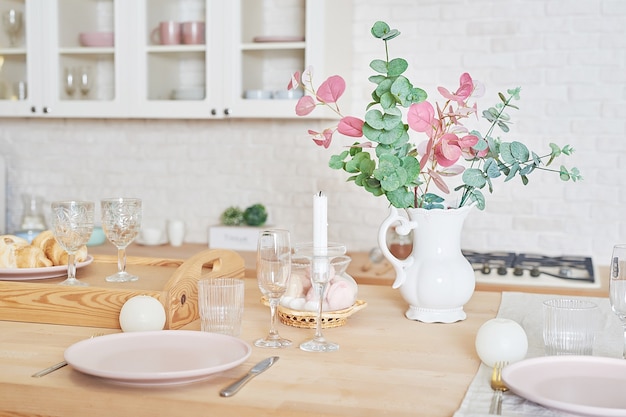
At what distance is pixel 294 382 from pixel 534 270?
1930 millimetres

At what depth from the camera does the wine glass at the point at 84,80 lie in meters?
3.87

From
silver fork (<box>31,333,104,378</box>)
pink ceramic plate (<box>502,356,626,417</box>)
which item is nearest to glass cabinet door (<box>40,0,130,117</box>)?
silver fork (<box>31,333,104,378</box>)

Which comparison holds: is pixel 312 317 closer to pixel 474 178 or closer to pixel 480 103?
pixel 474 178

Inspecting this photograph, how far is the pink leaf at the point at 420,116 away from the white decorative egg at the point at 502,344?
47 centimetres

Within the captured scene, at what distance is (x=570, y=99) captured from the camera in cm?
355

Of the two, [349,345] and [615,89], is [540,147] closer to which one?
[615,89]

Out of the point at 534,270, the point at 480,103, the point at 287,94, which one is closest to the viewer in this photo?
the point at 534,270

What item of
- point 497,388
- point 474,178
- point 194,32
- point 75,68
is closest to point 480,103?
point 194,32

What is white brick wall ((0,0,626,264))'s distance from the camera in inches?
139

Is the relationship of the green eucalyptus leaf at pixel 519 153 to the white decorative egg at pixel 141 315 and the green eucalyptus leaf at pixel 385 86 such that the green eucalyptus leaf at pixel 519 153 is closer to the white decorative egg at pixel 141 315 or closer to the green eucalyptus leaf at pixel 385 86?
the green eucalyptus leaf at pixel 385 86

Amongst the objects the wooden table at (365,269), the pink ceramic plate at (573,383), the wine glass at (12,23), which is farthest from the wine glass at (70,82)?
the pink ceramic plate at (573,383)

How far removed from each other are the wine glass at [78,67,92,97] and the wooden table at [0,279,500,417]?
2.30 meters

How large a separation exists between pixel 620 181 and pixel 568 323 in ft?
7.19

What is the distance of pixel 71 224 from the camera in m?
1.89
